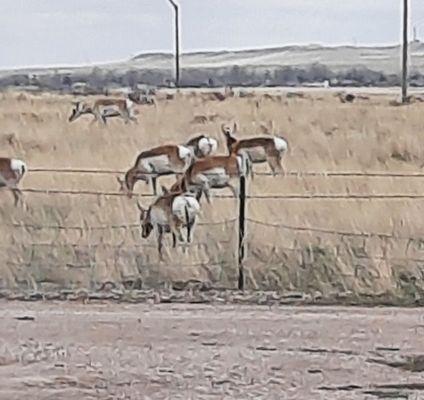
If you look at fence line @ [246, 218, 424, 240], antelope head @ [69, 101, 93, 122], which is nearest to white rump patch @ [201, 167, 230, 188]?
fence line @ [246, 218, 424, 240]

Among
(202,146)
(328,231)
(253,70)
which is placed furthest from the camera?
(253,70)

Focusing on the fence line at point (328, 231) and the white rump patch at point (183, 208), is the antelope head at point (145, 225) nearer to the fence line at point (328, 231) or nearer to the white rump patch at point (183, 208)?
the white rump patch at point (183, 208)

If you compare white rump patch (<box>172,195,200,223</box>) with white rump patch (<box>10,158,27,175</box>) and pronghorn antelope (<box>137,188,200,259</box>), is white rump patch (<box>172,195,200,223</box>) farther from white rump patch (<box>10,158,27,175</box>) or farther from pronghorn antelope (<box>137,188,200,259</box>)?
white rump patch (<box>10,158,27,175</box>)

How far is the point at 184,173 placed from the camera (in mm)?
24000

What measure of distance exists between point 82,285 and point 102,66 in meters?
142

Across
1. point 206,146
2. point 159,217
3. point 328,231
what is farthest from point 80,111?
point 159,217

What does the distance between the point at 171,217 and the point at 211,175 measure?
5.07 meters

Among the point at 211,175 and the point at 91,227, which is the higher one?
the point at 211,175

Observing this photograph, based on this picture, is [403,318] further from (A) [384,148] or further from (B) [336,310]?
(A) [384,148]

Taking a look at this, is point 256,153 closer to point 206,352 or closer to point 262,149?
point 262,149

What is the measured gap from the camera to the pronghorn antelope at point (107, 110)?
4281cm

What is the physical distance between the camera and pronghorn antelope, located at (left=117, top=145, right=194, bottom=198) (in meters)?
24.1

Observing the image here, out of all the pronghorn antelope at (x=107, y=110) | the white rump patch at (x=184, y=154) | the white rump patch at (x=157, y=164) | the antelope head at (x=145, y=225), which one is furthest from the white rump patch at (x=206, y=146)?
the pronghorn antelope at (x=107, y=110)

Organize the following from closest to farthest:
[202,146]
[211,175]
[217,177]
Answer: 1. [211,175]
2. [217,177]
3. [202,146]
